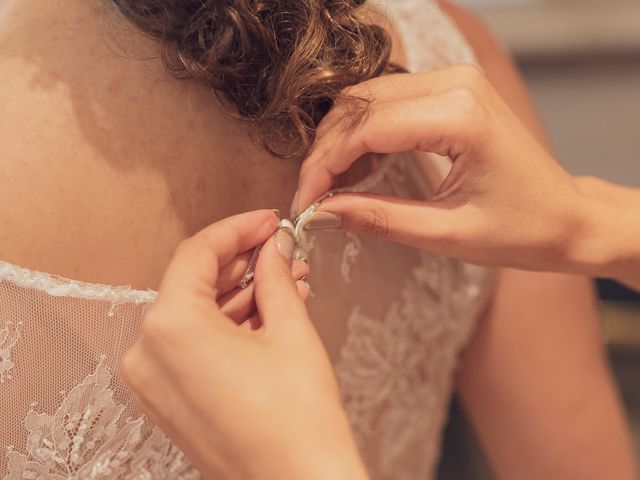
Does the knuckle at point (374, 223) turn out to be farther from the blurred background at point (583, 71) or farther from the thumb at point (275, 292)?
the blurred background at point (583, 71)

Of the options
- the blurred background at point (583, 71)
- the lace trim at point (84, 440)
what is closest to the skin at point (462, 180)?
the lace trim at point (84, 440)

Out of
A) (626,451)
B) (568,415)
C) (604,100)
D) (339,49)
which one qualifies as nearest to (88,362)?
(339,49)

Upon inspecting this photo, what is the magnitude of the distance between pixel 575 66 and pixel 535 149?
1.50 m

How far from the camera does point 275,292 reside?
1.91 feet

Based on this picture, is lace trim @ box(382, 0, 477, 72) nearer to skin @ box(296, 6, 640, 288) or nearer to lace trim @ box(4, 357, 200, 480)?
skin @ box(296, 6, 640, 288)

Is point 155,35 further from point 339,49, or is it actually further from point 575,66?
point 575,66

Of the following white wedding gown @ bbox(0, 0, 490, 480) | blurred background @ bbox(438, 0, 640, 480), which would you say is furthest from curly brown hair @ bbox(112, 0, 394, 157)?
blurred background @ bbox(438, 0, 640, 480)

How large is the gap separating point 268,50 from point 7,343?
0.99 feet

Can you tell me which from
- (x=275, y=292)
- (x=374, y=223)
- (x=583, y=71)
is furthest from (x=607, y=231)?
(x=583, y=71)

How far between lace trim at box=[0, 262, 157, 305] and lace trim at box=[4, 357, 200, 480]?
57 mm

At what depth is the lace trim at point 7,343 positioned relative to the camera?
2.07ft

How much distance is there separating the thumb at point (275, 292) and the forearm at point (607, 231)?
0.30 metres

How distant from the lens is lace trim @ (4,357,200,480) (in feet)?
2.18

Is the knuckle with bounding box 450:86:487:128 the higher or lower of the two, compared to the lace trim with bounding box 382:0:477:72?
higher
